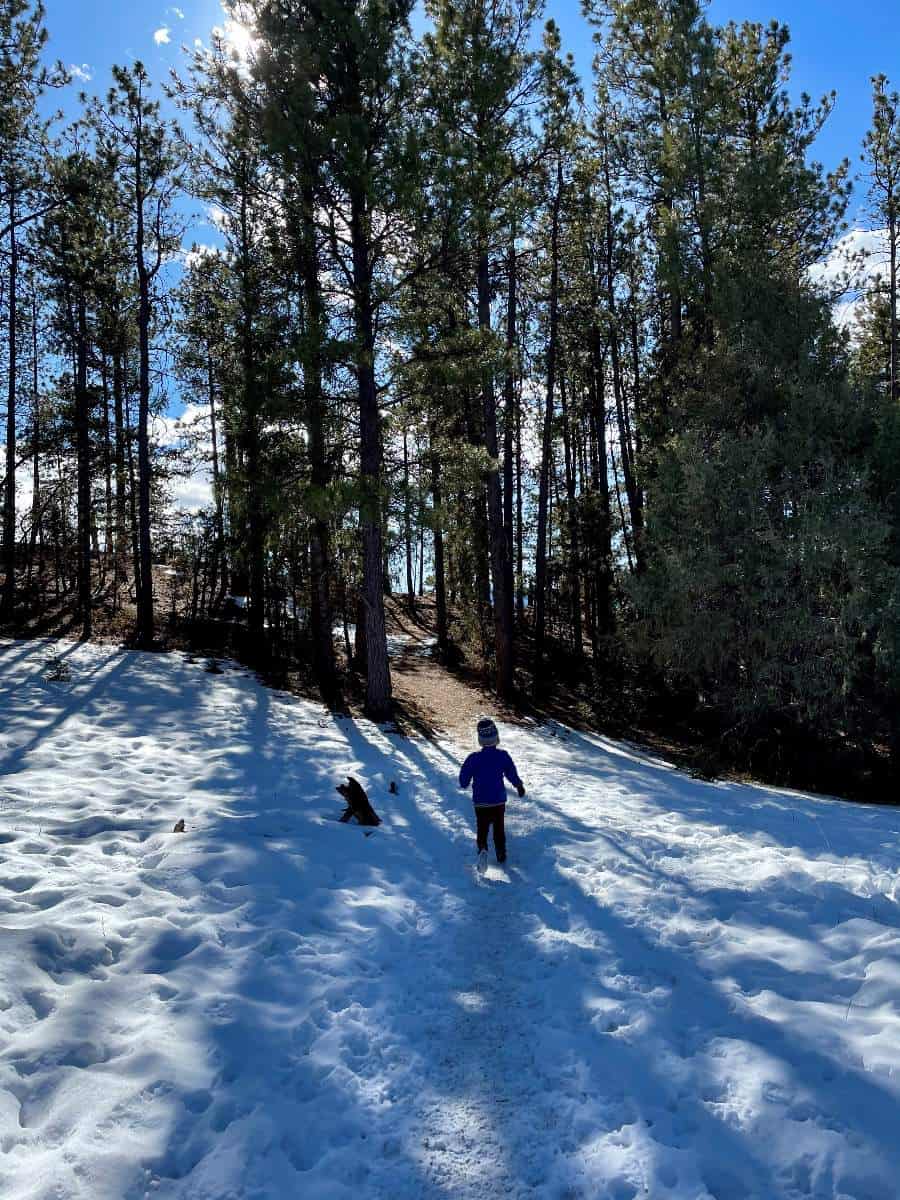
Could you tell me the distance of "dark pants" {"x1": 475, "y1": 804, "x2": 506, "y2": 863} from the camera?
732 centimetres

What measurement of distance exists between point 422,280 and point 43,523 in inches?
500

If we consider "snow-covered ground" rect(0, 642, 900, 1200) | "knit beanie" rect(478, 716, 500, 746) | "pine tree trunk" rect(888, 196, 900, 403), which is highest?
"pine tree trunk" rect(888, 196, 900, 403)

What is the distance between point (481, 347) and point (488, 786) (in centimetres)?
893

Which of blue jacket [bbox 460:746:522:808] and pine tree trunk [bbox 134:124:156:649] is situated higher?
pine tree trunk [bbox 134:124:156:649]

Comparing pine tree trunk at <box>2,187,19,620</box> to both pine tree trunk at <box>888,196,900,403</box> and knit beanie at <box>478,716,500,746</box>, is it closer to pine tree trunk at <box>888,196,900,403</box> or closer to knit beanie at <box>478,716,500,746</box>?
knit beanie at <box>478,716,500,746</box>

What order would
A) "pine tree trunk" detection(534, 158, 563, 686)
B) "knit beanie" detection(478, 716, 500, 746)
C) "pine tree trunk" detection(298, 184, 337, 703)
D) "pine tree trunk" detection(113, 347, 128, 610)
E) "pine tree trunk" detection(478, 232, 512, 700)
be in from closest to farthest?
1. "knit beanie" detection(478, 716, 500, 746)
2. "pine tree trunk" detection(298, 184, 337, 703)
3. "pine tree trunk" detection(478, 232, 512, 700)
4. "pine tree trunk" detection(534, 158, 563, 686)
5. "pine tree trunk" detection(113, 347, 128, 610)

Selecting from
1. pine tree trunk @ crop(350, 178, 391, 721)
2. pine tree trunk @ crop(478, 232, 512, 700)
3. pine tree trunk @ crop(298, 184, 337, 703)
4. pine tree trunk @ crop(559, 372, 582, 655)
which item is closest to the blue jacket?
pine tree trunk @ crop(350, 178, 391, 721)

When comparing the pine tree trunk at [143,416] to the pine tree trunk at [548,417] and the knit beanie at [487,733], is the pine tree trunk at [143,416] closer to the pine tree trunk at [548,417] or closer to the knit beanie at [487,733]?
the pine tree trunk at [548,417]

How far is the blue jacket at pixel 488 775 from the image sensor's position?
24.1ft

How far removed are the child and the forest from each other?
19.8ft

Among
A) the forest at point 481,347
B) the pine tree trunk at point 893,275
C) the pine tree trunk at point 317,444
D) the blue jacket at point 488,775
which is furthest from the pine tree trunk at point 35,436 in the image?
the pine tree trunk at point 893,275

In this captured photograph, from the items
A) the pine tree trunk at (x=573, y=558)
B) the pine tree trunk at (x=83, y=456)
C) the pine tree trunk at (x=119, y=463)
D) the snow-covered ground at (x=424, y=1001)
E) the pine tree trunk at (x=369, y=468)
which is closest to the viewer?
the snow-covered ground at (x=424, y=1001)

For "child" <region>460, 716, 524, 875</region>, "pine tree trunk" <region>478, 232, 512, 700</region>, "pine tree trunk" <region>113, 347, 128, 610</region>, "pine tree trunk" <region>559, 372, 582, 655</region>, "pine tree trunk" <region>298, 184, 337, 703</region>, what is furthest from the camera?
"pine tree trunk" <region>559, 372, 582, 655</region>

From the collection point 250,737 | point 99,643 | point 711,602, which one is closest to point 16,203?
point 99,643
